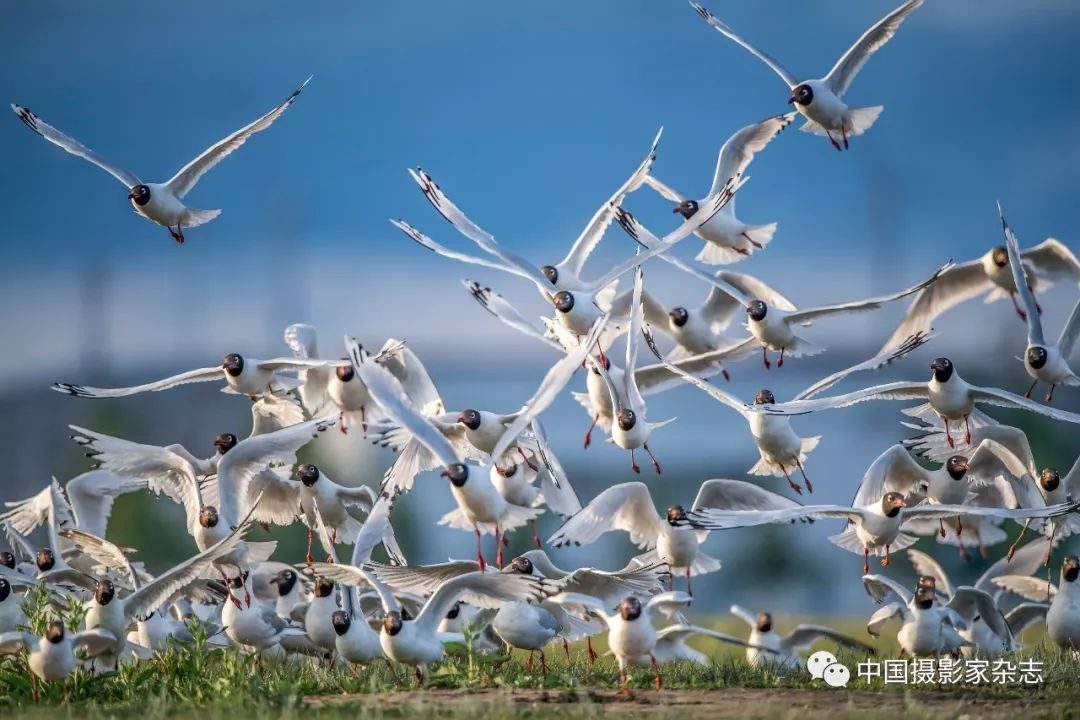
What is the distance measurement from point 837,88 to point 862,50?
0.32 m

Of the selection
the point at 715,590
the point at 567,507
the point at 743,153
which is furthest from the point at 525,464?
the point at 715,590

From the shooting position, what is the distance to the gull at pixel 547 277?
9.46 m

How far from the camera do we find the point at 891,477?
9938mm

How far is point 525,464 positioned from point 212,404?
736 inches

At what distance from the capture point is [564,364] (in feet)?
25.0

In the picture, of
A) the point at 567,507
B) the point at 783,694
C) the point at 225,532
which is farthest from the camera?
the point at 567,507

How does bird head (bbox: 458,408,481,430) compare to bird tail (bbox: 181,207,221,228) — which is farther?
bird tail (bbox: 181,207,221,228)

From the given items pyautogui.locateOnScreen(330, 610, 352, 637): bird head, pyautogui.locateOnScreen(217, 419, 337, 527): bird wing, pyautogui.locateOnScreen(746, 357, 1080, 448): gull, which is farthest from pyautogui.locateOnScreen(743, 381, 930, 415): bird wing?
pyautogui.locateOnScreen(217, 419, 337, 527): bird wing

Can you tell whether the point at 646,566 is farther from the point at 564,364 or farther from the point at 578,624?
the point at 564,364

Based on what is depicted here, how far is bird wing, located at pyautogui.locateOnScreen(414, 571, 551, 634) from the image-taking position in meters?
7.63

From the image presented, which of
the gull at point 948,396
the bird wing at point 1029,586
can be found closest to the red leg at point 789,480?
the gull at point 948,396

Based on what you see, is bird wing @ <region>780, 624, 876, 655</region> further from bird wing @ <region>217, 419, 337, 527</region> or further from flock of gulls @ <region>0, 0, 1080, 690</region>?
bird wing @ <region>217, 419, 337, 527</region>

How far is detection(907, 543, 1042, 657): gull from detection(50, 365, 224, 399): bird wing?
17.6 ft

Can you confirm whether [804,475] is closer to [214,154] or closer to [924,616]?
[924,616]
